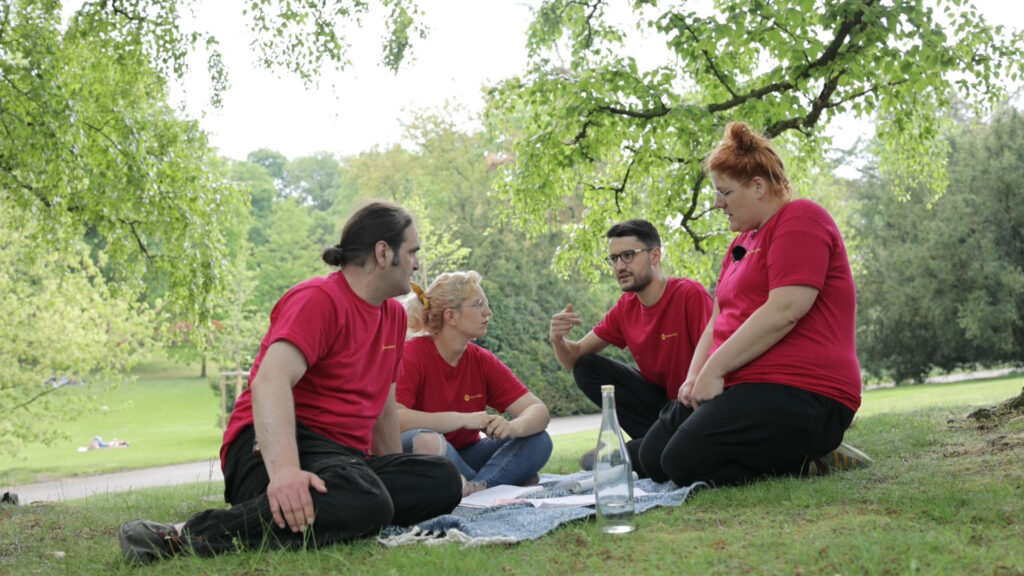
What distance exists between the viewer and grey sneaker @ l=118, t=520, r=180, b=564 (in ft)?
11.9

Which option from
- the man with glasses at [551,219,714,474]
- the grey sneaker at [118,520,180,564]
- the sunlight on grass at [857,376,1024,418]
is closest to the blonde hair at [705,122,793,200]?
the man with glasses at [551,219,714,474]

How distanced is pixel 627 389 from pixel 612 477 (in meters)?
2.26

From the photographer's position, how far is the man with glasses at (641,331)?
5723 mm

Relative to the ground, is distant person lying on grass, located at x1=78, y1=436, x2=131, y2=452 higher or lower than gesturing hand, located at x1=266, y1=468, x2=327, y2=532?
lower

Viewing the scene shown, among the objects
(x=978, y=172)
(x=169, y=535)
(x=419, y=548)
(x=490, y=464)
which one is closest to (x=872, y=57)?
(x=490, y=464)

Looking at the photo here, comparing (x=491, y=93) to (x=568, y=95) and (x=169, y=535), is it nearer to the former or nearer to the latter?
(x=568, y=95)

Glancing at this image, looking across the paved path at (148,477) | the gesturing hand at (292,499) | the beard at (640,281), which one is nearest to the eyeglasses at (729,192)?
the beard at (640,281)

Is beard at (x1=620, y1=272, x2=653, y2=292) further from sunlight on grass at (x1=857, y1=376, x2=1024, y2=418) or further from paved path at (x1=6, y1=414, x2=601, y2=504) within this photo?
paved path at (x1=6, y1=414, x2=601, y2=504)

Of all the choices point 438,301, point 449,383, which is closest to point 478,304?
point 438,301

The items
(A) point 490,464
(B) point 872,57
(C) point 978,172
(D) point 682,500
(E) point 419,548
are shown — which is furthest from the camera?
(C) point 978,172

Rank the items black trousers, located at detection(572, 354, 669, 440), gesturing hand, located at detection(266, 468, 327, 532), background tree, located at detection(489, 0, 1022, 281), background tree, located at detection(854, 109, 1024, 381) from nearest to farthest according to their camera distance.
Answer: gesturing hand, located at detection(266, 468, 327, 532) < black trousers, located at detection(572, 354, 669, 440) < background tree, located at detection(489, 0, 1022, 281) < background tree, located at detection(854, 109, 1024, 381)

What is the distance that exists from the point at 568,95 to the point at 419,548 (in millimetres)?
6401

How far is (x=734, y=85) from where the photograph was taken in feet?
30.5

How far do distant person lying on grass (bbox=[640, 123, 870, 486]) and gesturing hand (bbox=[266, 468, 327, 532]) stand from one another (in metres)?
1.90
